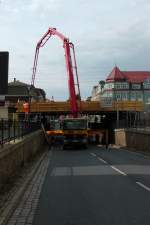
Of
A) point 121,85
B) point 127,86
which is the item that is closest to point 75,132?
point 127,86

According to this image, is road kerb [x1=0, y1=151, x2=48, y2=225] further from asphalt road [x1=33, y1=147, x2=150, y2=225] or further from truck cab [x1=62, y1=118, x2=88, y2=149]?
truck cab [x1=62, y1=118, x2=88, y2=149]

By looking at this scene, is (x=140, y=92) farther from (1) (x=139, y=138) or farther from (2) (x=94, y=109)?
(1) (x=139, y=138)

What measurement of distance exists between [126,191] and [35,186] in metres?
3.13

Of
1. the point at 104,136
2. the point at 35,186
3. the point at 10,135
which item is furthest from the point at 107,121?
the point at 35,186

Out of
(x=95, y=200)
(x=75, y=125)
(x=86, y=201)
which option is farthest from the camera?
(x=75, y=125)

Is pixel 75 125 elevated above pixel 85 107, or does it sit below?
below

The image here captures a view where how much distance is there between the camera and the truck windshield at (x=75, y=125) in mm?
50906

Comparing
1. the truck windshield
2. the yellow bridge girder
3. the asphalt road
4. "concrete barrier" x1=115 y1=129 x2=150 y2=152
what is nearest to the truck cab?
the truck windshield

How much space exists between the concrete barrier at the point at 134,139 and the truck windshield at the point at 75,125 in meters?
4.62

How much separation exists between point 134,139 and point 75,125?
5.69 metres

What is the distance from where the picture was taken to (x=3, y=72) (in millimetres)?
19828

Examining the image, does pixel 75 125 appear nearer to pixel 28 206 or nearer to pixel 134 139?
pixel 134 139

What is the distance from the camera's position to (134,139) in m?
49.7

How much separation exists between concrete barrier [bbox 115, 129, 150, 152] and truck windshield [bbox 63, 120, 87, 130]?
462 cm
